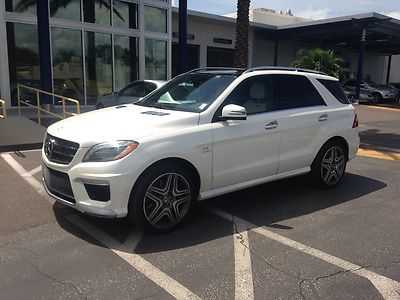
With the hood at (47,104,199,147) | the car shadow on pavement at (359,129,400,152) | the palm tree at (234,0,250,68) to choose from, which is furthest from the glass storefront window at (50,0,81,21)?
the hood at (47,104,199,147)

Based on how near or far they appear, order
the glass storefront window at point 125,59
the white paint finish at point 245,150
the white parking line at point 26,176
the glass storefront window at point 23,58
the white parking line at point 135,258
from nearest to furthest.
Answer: the white parking line at point 135,258 < the white paint finish at point 245,150 < the white parking line at point 26,176 < the glass storefront window at point 23,58 < the glass storefront window at point 125,59

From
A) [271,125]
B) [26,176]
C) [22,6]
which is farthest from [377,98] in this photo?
[26,176]

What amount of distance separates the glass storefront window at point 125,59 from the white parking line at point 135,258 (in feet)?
43.9

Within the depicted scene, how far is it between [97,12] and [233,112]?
44.3 ft

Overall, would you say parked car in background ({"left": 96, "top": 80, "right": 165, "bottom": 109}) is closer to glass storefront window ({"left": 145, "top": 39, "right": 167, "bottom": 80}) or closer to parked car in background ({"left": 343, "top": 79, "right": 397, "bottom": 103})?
glass storefront window ({"left": 145, "top": 39, "right": 167, "bottom": 80})

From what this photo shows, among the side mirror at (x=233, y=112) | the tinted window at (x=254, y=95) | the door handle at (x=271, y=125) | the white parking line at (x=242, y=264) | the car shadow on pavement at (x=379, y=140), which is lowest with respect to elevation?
the car shadow on pavement at (x=379, y=140)

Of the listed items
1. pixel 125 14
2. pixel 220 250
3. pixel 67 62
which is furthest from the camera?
pixel 125 14

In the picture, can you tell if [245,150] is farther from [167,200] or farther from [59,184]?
[59,184]

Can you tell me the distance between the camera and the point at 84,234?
4.41 metres

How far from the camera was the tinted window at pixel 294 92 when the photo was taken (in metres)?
5.57

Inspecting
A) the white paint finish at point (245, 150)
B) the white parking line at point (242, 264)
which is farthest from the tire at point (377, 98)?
the white parking line at point (242, 264)

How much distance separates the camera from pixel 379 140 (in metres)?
12.2

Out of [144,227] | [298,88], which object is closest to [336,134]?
[298,88]

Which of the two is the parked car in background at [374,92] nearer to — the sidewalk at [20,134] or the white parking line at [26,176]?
the sidewalk at [20,134]
